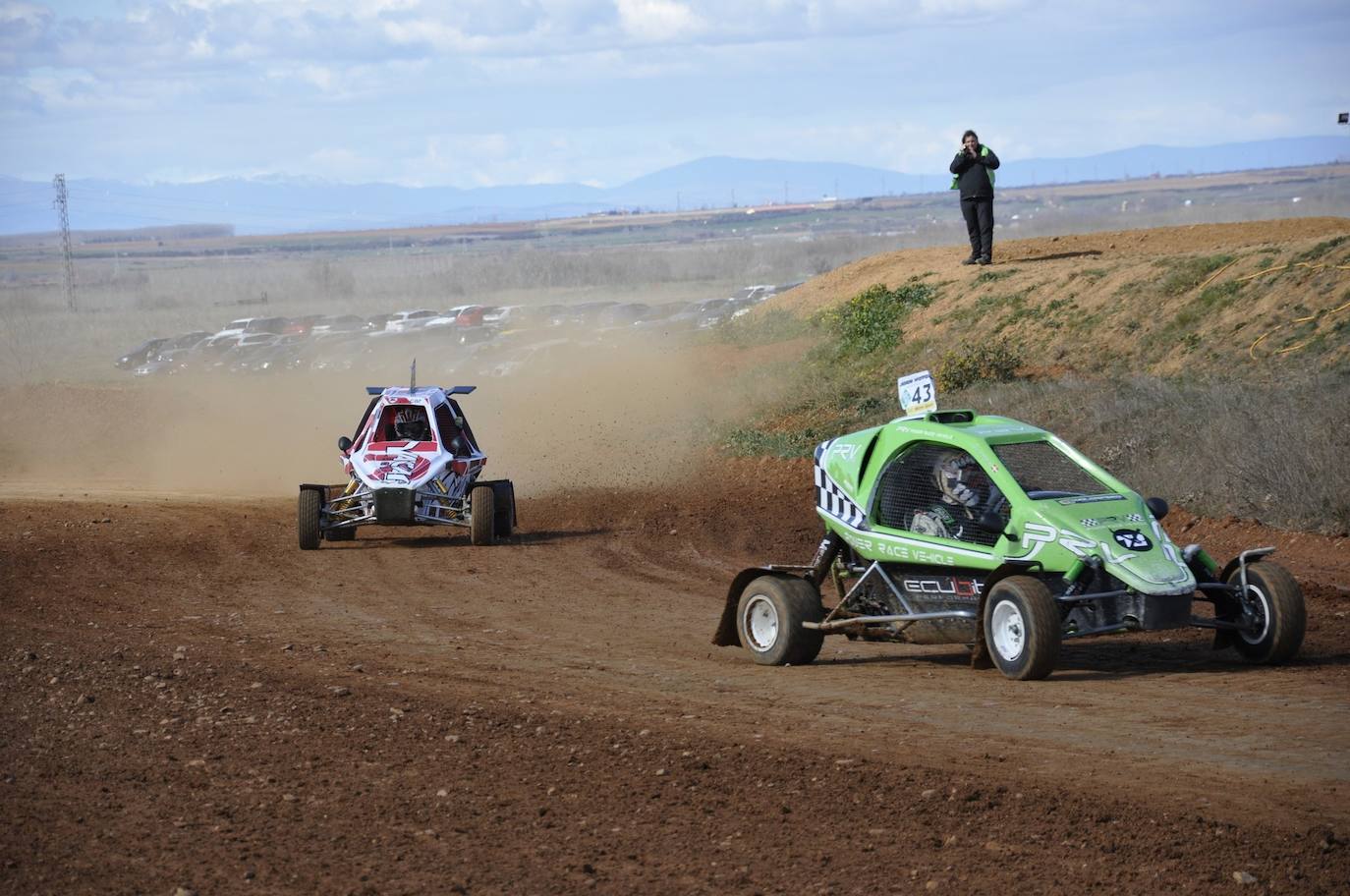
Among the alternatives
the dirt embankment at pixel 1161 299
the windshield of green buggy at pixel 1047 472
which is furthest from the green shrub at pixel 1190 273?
the windshield of green buggy at pixel 1047 472

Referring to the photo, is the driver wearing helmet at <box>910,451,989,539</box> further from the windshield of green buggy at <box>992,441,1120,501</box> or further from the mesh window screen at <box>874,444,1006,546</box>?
the windshield of green buggy at <box>992,441,1120,501</box>

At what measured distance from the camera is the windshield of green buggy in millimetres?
10438

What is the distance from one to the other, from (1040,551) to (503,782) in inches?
160

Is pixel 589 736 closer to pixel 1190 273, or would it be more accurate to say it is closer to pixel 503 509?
pixel 503 509

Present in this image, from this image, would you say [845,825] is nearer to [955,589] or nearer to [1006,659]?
[1006,659]

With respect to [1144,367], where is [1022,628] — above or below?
below

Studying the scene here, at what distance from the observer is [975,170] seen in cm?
2695

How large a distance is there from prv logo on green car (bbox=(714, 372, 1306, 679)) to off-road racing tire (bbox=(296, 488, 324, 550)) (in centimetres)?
799

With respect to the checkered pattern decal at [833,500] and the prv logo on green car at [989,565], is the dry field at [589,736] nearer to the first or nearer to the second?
the prv logo on green car at [989,565]

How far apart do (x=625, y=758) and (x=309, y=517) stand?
10.6m

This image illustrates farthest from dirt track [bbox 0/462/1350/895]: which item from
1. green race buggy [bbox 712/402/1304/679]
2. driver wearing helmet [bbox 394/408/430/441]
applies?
driver wearing helmet [bbox 394/408/430/441]

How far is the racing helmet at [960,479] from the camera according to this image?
1048cm

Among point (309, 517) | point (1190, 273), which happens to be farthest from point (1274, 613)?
point (1190, 273)

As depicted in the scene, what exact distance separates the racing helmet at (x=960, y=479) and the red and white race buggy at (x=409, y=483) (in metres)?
8.51
